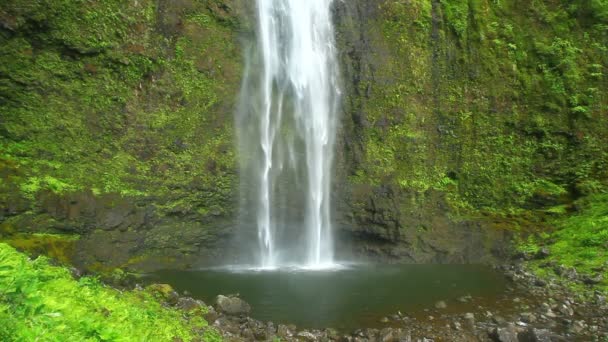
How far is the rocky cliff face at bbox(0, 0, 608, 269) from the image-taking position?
10766 millimetres

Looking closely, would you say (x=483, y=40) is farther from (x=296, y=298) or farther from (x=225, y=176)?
(x=296, y=298)

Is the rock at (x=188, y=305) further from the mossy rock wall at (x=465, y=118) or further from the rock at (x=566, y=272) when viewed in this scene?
the rock at (x=566, y=272)

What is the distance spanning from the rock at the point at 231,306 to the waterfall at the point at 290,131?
4852mm

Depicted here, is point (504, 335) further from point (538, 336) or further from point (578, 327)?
point (578, 327)

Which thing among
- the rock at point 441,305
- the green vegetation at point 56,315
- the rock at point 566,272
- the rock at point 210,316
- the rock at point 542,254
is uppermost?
the green vegetation at point 56,315

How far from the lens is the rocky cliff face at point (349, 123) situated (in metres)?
10.8

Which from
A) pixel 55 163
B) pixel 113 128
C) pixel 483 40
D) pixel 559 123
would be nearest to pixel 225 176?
pixel 113 128

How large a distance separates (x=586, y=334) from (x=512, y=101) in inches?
339

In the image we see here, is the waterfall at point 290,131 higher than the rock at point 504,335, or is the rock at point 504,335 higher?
the waterfall at point 290,131

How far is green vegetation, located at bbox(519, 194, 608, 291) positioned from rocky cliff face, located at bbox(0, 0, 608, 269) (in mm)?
522

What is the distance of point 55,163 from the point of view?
10797mm

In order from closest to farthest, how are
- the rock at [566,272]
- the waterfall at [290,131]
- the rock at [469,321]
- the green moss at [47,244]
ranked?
the rock at [469,321]
the green moss at [47,244]
the rock at [566,272]
the waterfall at [290,131]

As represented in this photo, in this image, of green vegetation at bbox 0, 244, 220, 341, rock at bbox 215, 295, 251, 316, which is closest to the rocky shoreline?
rock at bbox 215, 295, 251, 316

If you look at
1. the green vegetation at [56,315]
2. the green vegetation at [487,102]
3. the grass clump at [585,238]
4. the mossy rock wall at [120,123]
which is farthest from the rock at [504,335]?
the mossy rock wall at [120,123]
